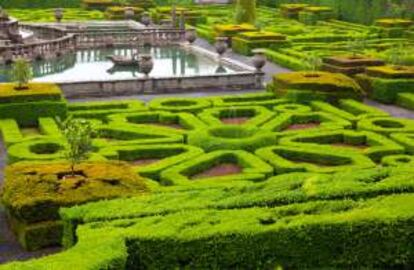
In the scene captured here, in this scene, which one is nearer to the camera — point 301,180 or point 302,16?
point 301,180

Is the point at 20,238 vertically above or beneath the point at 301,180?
beneath

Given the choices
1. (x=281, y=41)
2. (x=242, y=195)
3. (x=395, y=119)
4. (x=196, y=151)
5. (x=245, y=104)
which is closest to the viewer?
(x=242, y=195)

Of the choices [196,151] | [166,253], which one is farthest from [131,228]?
[196,151]

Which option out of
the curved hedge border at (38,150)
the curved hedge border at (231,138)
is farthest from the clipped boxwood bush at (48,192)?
the curved hedge border at (231,138)

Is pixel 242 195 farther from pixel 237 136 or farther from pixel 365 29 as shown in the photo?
pixel 365 29

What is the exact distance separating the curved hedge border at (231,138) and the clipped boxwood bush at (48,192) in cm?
455

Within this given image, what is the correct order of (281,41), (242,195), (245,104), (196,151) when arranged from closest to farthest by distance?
(242,195), (196,151), (245,104), (281,41)

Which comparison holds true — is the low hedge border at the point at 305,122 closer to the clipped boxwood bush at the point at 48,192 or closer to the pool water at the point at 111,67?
the clipped boxwood bush at the point at 48,192

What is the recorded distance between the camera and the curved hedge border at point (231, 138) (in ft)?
63.2

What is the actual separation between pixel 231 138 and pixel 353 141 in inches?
133

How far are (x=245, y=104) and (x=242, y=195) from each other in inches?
466

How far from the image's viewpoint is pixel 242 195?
13062 mm

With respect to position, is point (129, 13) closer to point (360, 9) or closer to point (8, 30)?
point (8, 30)

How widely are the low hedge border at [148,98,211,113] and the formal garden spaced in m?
0.07
